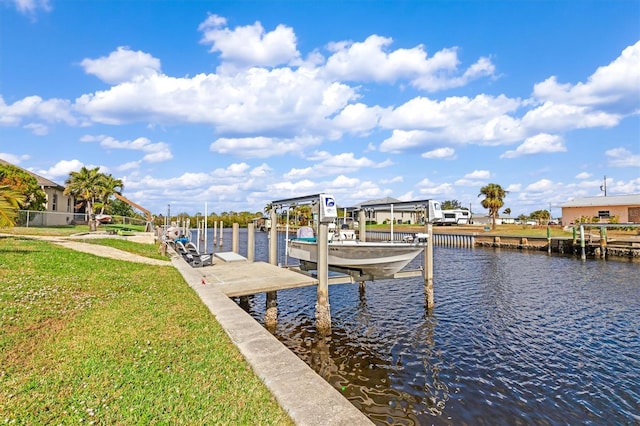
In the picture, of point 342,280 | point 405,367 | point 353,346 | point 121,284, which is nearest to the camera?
point 405,367

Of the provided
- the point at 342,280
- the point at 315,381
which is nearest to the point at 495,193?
the point at 342,280

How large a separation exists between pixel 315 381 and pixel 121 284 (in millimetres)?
7609

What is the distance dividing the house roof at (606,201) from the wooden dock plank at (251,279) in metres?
58.5

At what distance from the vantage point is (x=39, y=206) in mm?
33781

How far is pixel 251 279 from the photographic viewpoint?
12.0m

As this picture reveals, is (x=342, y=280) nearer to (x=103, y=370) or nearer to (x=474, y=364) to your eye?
(x=474, y=364)

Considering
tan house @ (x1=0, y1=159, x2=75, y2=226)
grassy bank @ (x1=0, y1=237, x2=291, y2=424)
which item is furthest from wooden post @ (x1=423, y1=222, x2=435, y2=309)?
tan house @ (x1=0, y1=159, x2=75, y2=226)

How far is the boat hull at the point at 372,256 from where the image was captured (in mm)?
13031

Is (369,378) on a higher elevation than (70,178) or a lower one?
lower

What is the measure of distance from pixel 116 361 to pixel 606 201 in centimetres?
6742

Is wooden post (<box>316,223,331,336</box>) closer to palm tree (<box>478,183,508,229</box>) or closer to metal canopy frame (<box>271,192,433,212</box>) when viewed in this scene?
metal canopy frame (<box>271,192,433,212</box>)

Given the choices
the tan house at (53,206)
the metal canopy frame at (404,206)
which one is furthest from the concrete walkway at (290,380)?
the tan house at (53,206)

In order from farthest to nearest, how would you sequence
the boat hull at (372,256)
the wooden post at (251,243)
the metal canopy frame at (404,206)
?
the wooden post at (251,243), the metal canopy frame at (404,206), the boat hull at (372,256)

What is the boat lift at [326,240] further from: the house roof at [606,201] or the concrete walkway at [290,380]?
the house roof at [606,201]
